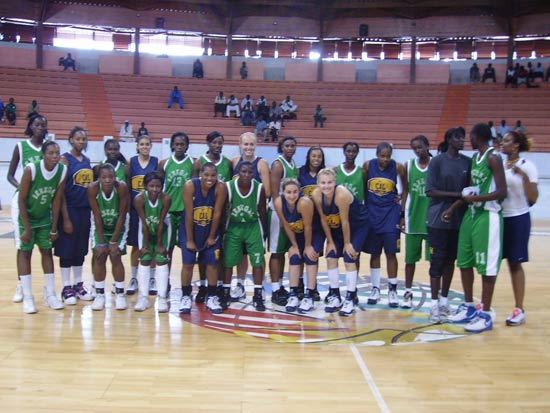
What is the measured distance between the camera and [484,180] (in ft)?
13.5

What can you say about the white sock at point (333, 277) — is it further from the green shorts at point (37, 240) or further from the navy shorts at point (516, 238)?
the green shorts at point (37, 240)

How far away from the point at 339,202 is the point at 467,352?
148 cm

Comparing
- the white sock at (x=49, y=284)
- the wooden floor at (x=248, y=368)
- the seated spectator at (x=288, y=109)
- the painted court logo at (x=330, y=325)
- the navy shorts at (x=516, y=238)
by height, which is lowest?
the painted court logo at (x=330, y=325)

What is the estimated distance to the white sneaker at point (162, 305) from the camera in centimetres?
451

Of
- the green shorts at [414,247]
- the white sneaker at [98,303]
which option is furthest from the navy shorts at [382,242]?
the white sneaker at [98,303]

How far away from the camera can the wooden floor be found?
2781 mm

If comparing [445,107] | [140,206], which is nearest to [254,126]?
[445,107]

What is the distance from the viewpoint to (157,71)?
2217 cm

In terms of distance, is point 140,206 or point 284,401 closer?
point 284,401

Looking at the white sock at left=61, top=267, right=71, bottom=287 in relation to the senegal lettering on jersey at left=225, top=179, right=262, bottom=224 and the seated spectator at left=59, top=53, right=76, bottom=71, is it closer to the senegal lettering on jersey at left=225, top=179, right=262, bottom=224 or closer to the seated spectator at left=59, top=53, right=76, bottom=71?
the senegal lettering on jersey at left=225, top=179, right=262, bottom=224

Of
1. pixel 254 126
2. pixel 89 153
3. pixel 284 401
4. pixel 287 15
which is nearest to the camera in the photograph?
pixel 284 401

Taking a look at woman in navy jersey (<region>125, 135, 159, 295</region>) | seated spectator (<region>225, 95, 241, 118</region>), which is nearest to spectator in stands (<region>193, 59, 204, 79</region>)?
seated spectator (<region>225, 95, 241, 118</region>)

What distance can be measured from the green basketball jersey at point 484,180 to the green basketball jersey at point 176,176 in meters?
2.40

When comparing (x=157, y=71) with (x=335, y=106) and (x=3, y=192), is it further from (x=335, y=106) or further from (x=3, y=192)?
(x=3, y=192)
